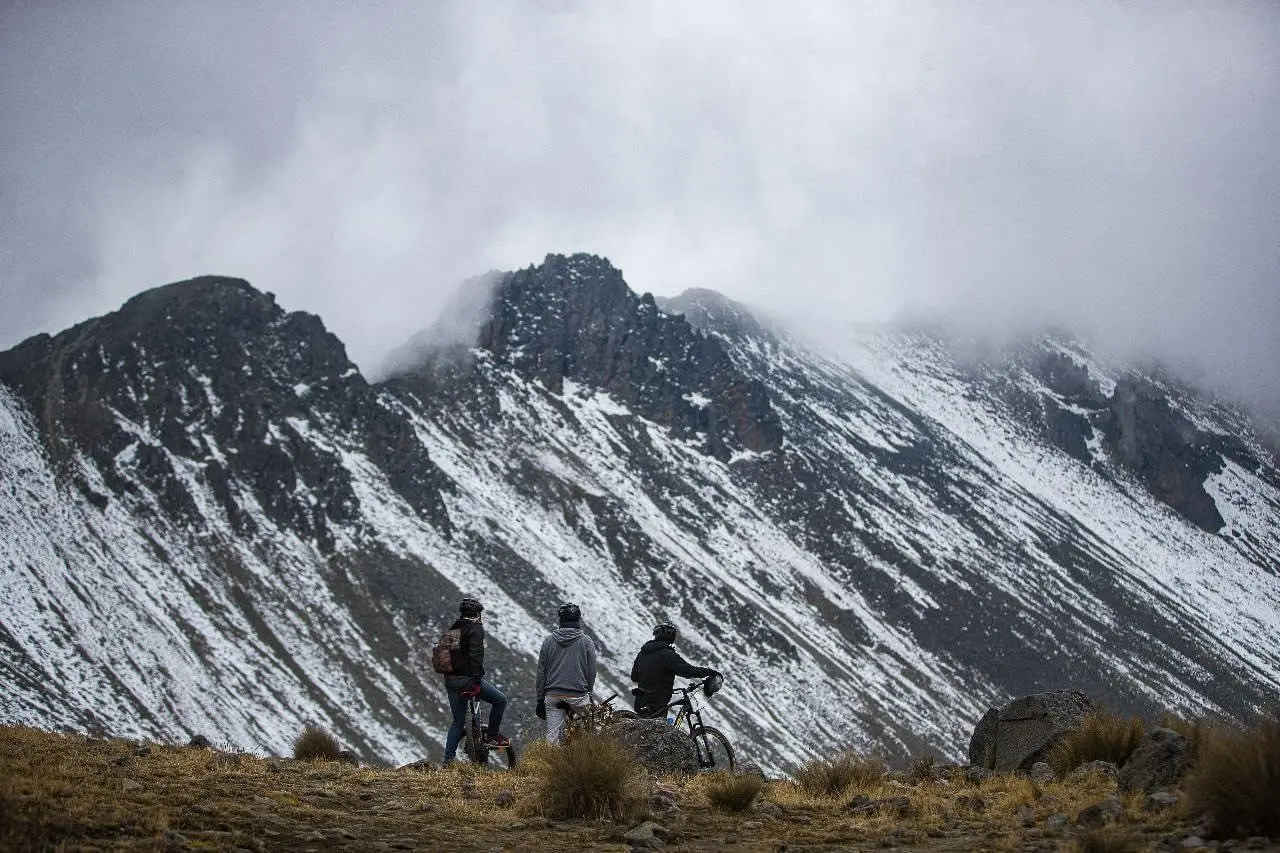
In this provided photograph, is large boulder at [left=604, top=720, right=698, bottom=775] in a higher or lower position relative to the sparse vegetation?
higher

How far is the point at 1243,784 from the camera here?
7.60m

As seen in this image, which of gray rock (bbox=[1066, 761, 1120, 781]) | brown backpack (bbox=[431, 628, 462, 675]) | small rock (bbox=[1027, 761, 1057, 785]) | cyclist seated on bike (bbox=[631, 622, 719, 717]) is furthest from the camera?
brown backpack (bbox=[431, 628, 462, 675])

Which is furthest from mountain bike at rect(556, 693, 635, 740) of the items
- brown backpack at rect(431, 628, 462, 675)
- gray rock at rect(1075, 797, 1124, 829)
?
gray rock at rect(1075, 797, 1124, 829)

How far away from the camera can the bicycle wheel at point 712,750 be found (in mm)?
13523

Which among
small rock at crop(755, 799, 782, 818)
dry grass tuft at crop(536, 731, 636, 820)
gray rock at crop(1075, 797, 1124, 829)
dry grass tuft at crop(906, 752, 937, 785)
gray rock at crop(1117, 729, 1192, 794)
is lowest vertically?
dry grass tuft at crop(906, 752, 937, 785)

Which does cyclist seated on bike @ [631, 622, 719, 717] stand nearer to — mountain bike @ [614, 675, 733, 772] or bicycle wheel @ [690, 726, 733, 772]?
mountain bike @ [614, 675, 733, 772]

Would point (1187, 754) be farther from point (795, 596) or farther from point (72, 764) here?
point (795, 596)

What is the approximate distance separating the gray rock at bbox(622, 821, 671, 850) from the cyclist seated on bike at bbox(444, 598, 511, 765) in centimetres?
560

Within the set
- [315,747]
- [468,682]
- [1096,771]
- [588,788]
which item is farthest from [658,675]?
[315,747]

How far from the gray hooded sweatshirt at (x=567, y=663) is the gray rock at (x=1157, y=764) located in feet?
21.8

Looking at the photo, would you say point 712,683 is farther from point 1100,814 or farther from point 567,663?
point 1100,814

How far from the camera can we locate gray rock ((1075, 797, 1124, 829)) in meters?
8.85

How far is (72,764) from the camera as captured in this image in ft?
34.9

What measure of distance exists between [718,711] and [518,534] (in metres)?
39.9
